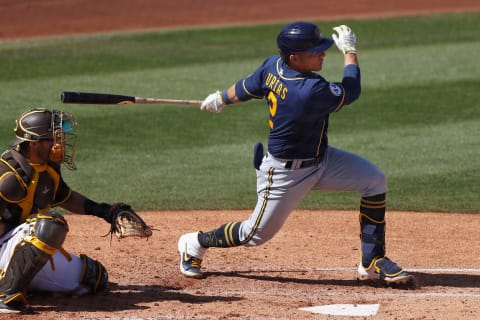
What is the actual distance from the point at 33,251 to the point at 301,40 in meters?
2.11

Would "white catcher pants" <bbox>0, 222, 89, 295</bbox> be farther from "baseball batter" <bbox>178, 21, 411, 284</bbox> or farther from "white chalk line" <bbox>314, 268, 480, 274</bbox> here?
"white chalk line" <bbox>314, 268, 480, 274</bbox>

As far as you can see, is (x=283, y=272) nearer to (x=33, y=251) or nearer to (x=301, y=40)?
(x=301, y=40)

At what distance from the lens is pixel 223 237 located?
611cm

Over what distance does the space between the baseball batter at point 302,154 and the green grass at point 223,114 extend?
239cm

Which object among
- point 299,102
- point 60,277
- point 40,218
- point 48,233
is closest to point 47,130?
point 40,218

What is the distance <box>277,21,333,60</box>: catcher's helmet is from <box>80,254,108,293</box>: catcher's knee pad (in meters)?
1.86

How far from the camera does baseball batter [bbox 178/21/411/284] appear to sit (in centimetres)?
569

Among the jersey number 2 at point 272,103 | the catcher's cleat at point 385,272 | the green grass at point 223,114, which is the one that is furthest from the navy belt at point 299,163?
the green grass at point 223,114

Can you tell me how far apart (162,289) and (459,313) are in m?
1.96

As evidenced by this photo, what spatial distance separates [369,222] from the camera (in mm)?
6117

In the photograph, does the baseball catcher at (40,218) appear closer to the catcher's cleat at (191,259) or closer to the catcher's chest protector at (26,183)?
the catcher's chest protector at (26,183)

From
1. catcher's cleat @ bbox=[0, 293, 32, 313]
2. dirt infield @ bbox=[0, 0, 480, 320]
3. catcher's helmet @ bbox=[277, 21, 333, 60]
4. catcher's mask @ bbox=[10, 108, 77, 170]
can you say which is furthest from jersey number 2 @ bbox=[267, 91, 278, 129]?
catcher's cleat @ bbox=[0, 293, 32, 313]

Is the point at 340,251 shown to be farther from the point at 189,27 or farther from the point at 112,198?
the point at 189,27

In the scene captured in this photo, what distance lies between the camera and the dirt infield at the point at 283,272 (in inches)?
214
